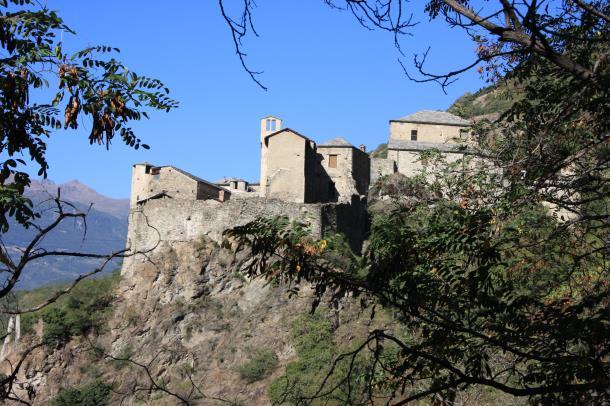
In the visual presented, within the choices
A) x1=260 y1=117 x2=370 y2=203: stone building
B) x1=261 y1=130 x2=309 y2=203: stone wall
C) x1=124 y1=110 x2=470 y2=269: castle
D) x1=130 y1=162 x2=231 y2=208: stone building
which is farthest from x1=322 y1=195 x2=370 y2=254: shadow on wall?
x1=130 y1=162 x2=231 y2=208: stone building

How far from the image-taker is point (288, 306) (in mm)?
34312

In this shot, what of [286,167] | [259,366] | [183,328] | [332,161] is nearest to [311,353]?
[259,366]

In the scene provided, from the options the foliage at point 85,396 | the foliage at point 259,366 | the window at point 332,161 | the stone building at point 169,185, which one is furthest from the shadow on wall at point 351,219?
the foliage at point 85,396

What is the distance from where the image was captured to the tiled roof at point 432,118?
53.2 metres

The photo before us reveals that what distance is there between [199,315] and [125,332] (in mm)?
3539

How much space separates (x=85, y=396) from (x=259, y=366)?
7.45 metres

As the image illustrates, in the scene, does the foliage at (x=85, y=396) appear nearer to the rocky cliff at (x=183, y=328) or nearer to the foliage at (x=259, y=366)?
the rocky cliff at (x=183, y=328)

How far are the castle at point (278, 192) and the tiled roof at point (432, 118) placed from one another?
390 cm

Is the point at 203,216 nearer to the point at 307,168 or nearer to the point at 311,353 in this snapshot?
the point at 307,168

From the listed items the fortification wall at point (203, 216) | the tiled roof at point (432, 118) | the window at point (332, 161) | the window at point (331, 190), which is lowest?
the fortification wall at point (203, 216)

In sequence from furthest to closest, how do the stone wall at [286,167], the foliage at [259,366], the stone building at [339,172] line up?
the stone building at [339,172]
the stone wall at [286,167]
the foliage at [259,366]

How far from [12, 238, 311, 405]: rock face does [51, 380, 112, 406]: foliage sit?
79cm

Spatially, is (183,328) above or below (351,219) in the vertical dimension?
below

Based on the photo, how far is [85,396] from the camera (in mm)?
33156
